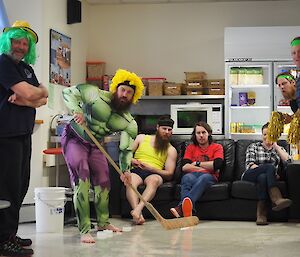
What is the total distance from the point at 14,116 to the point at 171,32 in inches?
177

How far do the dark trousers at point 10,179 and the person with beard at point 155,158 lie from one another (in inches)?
84.3

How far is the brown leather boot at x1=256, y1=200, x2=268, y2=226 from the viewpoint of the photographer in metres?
5.67

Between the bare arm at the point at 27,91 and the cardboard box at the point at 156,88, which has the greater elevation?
the cardboard box at the point at 156,88

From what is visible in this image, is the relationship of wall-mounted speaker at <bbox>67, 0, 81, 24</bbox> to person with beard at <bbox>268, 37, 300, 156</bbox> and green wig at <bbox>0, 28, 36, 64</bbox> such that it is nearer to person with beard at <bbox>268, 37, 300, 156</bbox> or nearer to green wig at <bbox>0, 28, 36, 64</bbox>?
green wig at <bbox>0, 28, 36, 64</bbox>

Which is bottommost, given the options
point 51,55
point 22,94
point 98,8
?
point 22,94

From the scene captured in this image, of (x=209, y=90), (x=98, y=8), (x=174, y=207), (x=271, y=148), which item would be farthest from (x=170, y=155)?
Result: (x=98, y=8)

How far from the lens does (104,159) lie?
196 inches

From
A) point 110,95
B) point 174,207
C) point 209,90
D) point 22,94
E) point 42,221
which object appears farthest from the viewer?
point 209,90

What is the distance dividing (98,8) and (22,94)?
459cm

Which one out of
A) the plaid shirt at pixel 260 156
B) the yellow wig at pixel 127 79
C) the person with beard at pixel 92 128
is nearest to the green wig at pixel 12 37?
the person with beard at pixel 92 128

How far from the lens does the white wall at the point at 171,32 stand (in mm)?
7832

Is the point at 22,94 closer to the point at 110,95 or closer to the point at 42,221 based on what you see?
the point at 110,95

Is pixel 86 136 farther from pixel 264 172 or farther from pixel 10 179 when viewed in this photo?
pixel 264 172

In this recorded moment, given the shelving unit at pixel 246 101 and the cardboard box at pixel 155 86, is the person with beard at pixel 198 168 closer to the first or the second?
the shelving unit at pixel 246 101
